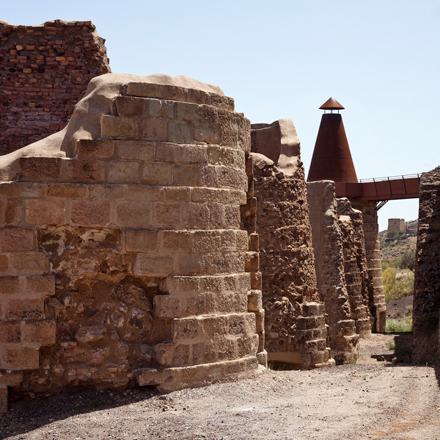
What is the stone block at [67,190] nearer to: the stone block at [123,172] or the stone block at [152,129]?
the stone block at [123,172]

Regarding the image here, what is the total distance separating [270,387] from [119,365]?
4.93ft

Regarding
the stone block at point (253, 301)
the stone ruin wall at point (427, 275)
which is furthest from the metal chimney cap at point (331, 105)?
the stone block at point (253, 301)

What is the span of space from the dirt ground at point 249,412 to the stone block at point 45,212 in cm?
155

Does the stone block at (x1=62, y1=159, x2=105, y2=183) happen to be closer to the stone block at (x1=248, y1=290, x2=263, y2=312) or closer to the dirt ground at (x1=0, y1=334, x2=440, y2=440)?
the dirt ground at (x1=0, y1=334, x2=440, y2=440)

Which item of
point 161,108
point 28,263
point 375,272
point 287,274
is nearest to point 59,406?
point 28,263

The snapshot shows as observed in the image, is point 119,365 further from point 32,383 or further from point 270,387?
point 270,387

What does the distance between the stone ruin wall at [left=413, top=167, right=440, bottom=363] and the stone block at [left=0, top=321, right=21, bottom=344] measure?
701 cm

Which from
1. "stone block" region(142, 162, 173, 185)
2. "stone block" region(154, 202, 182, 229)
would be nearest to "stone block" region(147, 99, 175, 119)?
"stone block" region(142, 162, 173, 185)

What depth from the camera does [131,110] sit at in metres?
6.01

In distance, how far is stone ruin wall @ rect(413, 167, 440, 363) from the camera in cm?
1098

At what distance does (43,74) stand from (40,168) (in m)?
4.65

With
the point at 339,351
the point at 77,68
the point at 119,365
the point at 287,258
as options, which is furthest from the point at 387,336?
the point at 119,365

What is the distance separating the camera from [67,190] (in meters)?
5.72

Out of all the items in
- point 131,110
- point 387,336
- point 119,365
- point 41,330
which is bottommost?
point 387,336
